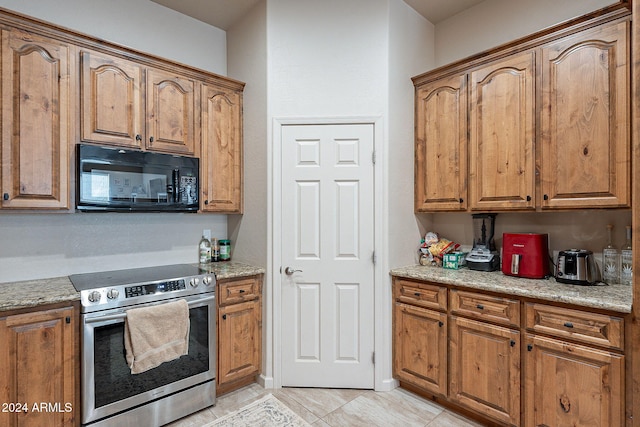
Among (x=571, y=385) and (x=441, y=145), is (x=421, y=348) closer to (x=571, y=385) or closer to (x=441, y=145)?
(x=571, y=385)

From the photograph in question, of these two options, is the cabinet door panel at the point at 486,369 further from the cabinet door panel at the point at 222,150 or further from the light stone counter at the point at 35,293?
the light stone counter at the point at 35,293

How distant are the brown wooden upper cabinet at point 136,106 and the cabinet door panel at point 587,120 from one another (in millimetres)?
2541

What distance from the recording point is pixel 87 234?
2.46 meters

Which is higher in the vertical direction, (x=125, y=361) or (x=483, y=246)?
(x=483, y=246)

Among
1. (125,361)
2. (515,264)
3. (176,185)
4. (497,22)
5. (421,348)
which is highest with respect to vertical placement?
(497,22)

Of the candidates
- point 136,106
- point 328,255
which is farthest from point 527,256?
point 136,106

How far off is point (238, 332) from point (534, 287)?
2.07 metres

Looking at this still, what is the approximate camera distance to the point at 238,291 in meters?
2.57

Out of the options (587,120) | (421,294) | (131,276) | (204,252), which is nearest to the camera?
(587,120)

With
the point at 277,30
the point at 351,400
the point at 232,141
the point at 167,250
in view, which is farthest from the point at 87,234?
the point at 351,400

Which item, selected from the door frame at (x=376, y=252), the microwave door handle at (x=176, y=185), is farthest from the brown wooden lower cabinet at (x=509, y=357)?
the microwave door handle at (x=176, y=185)

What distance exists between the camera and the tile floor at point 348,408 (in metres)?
2.22

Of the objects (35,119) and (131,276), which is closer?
(35,119)

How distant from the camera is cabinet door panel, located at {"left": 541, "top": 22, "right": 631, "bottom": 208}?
1869 mm
